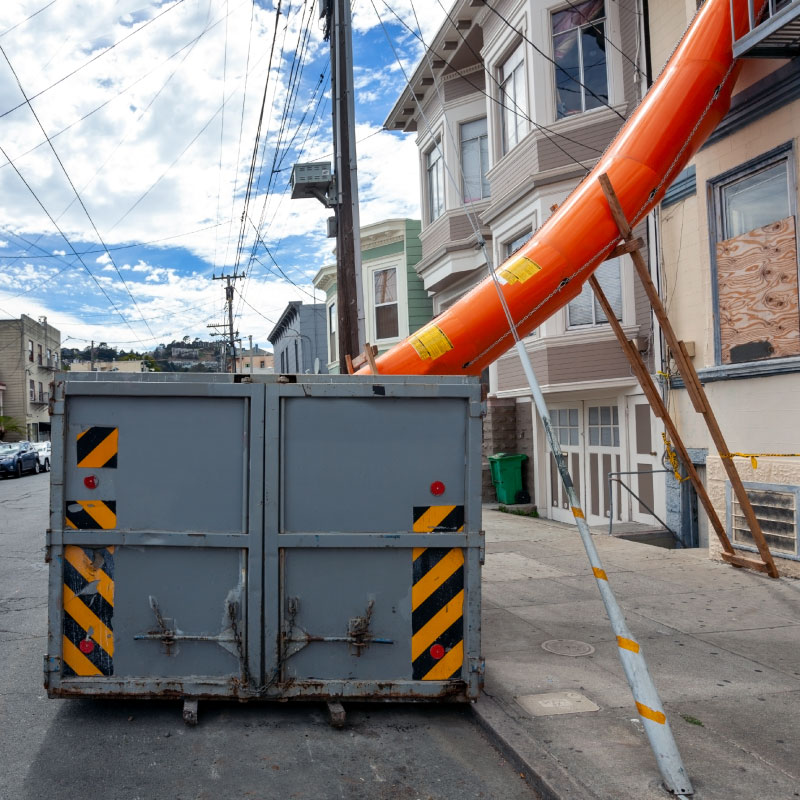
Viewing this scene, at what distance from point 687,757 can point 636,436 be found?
383 inches

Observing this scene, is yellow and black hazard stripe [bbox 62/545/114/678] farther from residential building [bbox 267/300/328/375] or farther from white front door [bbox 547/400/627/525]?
residential building [bbox 267/300/328/375]

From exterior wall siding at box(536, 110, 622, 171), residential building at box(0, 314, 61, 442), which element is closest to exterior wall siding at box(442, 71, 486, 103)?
exterior wall siding at box(536, 110, 622, 171)

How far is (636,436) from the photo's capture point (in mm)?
13242

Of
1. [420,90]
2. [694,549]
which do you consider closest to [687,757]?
[694,549]

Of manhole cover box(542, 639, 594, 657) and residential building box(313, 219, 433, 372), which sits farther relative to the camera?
residential building box(313, 219, 433, 372)

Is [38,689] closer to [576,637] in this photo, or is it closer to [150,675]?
[150,675]

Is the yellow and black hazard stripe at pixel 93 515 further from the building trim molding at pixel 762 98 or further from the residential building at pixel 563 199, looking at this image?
the residential building at pixel 563 199

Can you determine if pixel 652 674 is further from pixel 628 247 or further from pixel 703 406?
pixel 628 247

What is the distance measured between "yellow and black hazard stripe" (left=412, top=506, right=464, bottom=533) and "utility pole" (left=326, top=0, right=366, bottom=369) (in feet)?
20.1

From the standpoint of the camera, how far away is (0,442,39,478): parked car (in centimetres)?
2953

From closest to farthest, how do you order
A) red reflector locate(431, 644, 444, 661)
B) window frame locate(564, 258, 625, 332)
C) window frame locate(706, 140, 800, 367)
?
red reflector locate(431, 644, 444, 661) < window frame locate(706, 140, 800, 367) < window frame locate(564, 258, 625, 332)

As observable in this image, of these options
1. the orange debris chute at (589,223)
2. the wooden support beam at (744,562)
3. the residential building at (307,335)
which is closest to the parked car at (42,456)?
the residential building at (307,335)

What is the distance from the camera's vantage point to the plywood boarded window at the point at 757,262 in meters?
8.22

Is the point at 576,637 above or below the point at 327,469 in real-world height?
below
